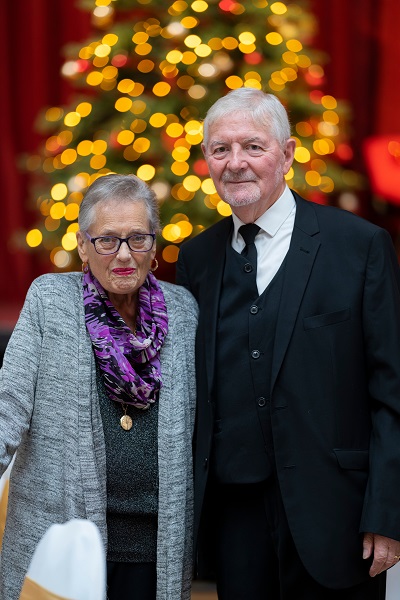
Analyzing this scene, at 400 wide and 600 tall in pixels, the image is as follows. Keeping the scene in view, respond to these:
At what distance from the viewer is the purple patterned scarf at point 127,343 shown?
1977 mm

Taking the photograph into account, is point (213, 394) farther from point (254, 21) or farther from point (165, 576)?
point (254, 21)

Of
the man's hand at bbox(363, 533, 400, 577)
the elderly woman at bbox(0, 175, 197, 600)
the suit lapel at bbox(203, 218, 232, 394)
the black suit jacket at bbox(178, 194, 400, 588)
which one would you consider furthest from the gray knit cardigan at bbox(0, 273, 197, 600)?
the man's hand at bbox(363, 533, 400, 577)

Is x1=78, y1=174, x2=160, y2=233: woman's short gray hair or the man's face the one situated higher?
the man's face

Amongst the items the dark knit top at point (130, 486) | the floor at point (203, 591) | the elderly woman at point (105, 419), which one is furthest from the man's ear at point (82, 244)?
the floor at point (203, 591)

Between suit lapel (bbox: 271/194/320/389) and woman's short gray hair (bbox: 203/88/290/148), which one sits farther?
woman's short gray hair (bbox: 203/88/290/148)

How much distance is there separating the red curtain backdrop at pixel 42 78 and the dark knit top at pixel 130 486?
3.29 metres

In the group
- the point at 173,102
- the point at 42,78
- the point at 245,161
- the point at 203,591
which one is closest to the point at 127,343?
the point at 245,161

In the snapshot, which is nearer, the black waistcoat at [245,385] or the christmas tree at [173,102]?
the black waistcoat at [245,385]

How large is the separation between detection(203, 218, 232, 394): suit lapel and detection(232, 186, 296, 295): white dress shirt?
110 mm

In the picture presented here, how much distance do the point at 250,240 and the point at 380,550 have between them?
0.74 m

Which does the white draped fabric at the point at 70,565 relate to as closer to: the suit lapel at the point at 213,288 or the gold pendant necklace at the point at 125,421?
the gold pendant necklace at the point at 125,421

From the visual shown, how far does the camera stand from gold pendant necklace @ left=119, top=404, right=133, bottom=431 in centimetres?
201

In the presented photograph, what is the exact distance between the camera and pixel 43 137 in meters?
5.59

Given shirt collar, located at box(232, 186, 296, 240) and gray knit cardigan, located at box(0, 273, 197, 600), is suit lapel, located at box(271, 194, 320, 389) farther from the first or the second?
gray knit cardigan, located at box(0, 273, 197, 600)
